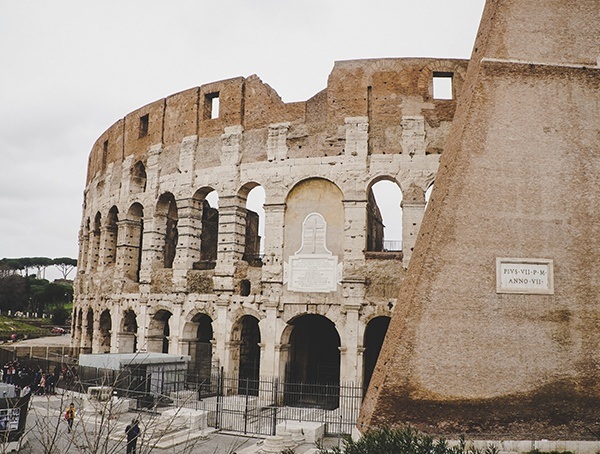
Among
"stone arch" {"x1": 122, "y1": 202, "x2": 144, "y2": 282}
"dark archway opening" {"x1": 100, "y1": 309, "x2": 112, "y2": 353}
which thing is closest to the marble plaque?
"stone arch" {"x1": 122, "y1": 202, "x2": 144, "y2": 282}

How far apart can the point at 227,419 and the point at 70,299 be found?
56.4 m

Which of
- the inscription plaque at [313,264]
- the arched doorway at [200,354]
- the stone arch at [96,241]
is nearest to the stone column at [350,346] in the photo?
the inscription plaque at [313,264]

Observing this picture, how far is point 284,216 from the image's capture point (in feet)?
57.2

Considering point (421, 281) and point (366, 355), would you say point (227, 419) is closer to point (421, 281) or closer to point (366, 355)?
point (366, 355)

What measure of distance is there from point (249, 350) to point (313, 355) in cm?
226

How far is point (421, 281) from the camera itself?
1049 centimetres

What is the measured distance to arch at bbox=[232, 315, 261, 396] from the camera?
701 inches

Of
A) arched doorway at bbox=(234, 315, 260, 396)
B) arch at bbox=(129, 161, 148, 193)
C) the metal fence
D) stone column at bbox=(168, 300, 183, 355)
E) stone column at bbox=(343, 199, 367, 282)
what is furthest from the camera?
arch at bbox=(129, 161, 148, 193)

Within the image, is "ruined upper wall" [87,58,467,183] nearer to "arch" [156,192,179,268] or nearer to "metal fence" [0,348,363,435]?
"arch" [156,192,179,268]

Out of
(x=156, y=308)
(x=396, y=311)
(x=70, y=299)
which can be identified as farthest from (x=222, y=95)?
(x=70, y=299)

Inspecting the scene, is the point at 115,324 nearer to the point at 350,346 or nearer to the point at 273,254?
the point at 273,254

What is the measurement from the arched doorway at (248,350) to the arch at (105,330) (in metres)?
7.06

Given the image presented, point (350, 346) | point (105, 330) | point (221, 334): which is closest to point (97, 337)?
point (105, 330)

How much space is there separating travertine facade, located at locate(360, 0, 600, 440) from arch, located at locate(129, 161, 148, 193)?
45.7 ft
